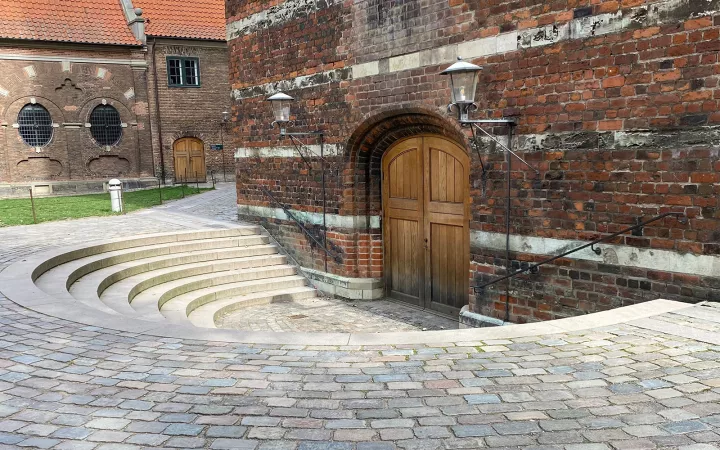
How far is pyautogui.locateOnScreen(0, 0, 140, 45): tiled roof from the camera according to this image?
888 inches

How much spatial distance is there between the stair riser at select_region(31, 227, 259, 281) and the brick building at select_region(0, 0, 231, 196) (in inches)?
606

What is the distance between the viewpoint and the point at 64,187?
2394cm

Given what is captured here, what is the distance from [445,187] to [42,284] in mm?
5831

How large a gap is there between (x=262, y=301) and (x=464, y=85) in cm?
547

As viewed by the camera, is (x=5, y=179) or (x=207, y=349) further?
(x=5, y=179)

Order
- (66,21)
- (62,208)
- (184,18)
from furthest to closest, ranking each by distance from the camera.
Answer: (184,18)
(66,21)
(62,208)

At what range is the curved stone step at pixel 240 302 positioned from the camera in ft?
28.7

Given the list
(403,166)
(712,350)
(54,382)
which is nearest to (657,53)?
(712,350)

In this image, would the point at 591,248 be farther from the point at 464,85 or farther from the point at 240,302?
the point at 240,302

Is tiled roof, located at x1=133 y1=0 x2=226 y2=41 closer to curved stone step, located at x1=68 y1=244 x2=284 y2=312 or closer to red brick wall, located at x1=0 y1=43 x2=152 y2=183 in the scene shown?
red brick wall, located at x1=0 y1=43 x2=152 y2=183

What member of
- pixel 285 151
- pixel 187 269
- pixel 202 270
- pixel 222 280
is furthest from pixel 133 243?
pixel 285 151

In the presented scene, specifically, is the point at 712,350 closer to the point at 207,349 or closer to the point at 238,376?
the point at 238,376

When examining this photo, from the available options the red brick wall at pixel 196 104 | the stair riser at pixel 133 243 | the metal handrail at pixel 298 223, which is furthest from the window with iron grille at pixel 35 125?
the metal handrail at pixel 298 223

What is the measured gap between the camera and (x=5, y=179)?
898 inches
